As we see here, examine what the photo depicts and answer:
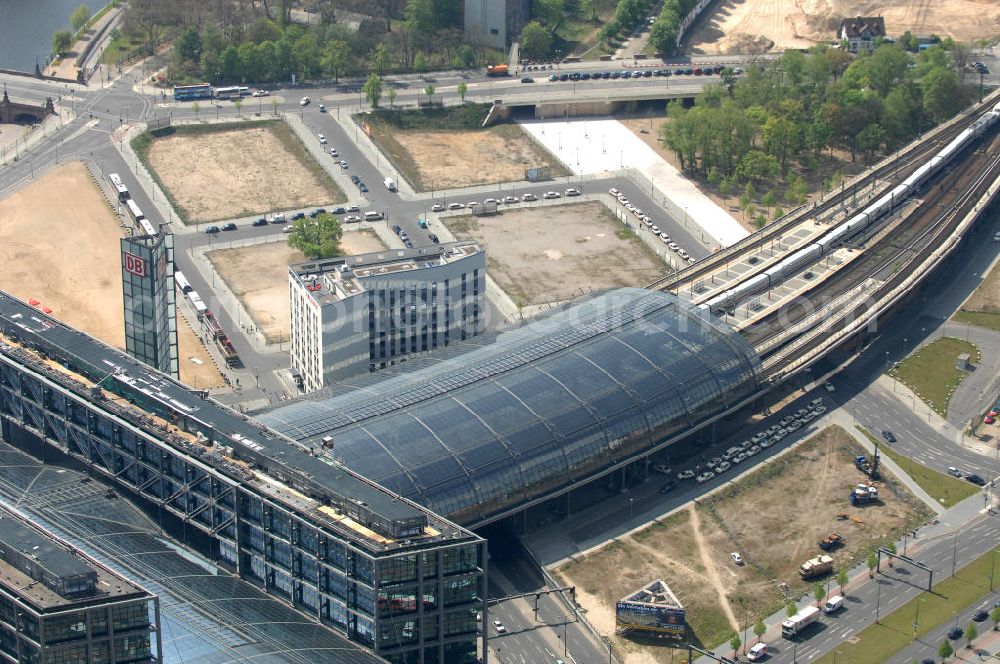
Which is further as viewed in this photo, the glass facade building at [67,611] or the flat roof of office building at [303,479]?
the flat roof of office building at [303,479]

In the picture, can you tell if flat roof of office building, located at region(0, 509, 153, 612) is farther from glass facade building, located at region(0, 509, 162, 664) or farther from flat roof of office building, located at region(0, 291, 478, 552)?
flat roof of office building, located at region(0, 291, 478, 552)

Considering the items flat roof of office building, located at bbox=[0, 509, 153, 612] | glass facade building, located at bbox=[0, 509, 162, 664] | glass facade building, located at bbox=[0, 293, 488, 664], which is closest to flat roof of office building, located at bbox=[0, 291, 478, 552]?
glass facade building, located at bbox=[0, 293, 488, 664]

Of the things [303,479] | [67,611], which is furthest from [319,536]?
[67,611]

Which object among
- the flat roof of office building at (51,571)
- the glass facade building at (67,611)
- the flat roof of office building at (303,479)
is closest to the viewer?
the glass facade building at (67,611)

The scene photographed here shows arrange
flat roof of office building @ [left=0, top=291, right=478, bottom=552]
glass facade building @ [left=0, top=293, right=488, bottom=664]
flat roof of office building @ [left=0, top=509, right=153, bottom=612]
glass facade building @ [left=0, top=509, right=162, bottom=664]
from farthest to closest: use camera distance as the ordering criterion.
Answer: flat roof of office building @ [left=0, top=291, right=478, bottom=552] < glass facade building @ [left=0, top=293, right=488, bottom=664] < flat roof of office building @ [left=0, top=509, right=153, bottom=612] < glass facade building @ [left=0, top=509, right=162, bottom=664]

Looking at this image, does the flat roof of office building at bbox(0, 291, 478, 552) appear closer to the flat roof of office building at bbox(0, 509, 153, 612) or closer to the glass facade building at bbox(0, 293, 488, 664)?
the glass facade building at bbox(0, 293, 488, 664)

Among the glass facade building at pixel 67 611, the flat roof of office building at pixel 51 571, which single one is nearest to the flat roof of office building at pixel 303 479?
the glass facade building at pixel 67 611

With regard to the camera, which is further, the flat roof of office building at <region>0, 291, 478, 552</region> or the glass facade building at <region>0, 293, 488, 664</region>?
the flat roof of office building at <region>0, 291, 478, 552</region>

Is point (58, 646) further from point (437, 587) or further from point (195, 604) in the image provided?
point (437, 587)

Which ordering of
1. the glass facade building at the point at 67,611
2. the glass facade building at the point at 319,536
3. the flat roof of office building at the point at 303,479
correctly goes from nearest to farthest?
the glass facade building at the point at 67,611 → the glass facade building at the point at 319,536 → the flat roof of office building at the point at 303,479

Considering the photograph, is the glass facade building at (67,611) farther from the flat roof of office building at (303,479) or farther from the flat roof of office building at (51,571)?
the flat roof of office building at (303,479)

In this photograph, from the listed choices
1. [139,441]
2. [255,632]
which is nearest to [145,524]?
[139,441]

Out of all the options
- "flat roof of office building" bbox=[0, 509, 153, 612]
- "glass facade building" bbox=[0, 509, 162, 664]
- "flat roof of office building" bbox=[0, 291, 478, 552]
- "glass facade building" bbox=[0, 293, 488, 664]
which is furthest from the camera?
"flat roof of office building" bbox=[0, 291, 478, 552]
